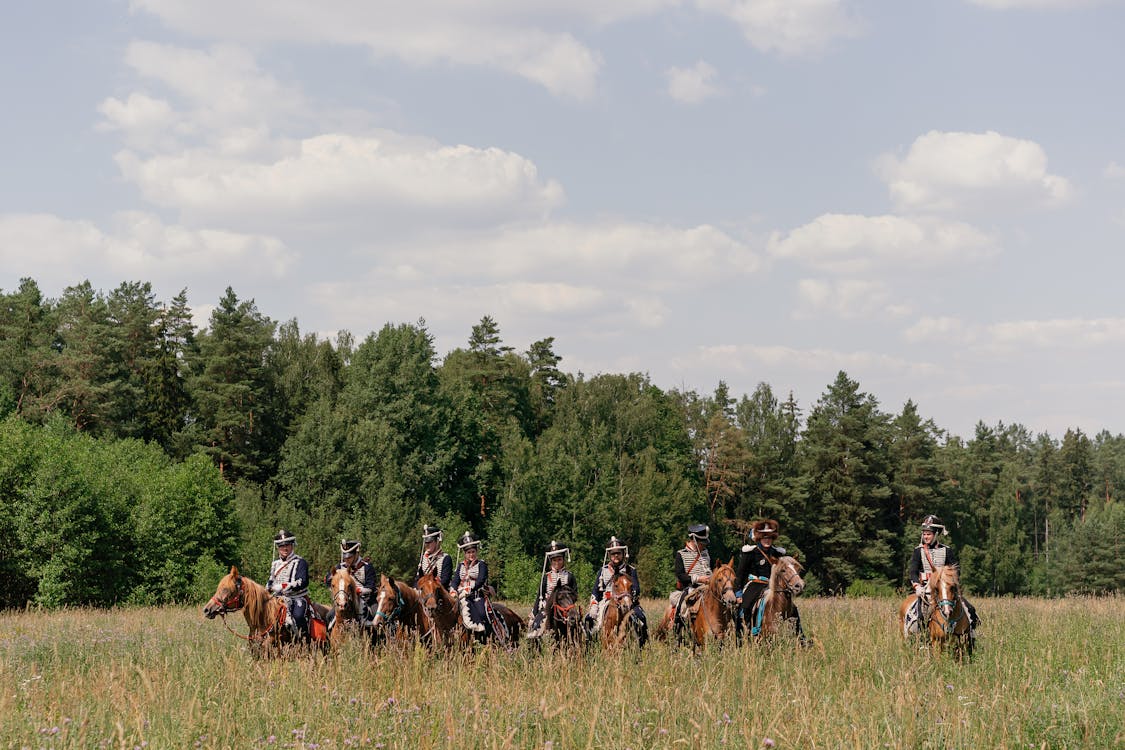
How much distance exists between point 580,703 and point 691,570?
24.2 ft

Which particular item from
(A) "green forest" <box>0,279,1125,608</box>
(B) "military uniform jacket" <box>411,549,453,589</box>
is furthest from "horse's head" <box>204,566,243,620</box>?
(A) "green forest" <box>0,279,1125,608</box>

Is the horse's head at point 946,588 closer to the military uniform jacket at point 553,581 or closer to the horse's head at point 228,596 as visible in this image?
the military uniform jacket at point 553,581

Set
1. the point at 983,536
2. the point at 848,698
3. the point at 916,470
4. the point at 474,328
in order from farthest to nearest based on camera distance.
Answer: the point at 983,536
the point at 916,470
the point at 474,328
the point at 848,698

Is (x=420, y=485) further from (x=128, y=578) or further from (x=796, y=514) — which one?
(x=796, y=514)

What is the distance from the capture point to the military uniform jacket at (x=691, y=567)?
15.4 m

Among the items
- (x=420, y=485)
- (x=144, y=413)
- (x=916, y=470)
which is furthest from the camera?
(x=916, y=470)

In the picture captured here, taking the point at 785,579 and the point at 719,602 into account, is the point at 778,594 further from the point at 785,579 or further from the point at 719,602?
the point at 719,602

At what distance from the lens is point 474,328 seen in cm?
6731

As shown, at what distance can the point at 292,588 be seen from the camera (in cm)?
1308

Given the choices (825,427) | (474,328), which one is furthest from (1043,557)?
(474,328)

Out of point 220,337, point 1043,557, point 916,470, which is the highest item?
point 220,337

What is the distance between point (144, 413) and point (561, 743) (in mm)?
57321

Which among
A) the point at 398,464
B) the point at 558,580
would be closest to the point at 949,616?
the point at 558,580

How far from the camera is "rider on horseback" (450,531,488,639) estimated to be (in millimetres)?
13336
